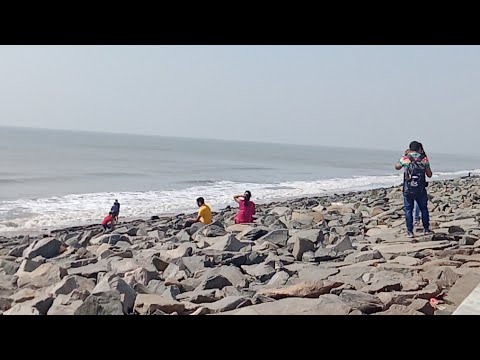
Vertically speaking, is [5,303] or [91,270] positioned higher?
[91,270]

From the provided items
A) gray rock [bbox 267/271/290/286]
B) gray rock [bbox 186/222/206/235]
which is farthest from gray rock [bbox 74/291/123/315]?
Answer: gray rock [bbox 186/222/206/235]

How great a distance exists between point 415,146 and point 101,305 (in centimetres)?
539

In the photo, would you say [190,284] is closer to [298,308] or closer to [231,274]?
→ [231,274]

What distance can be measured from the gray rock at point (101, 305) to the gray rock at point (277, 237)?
370 cm

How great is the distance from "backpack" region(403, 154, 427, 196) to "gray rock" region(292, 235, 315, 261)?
5.99ft

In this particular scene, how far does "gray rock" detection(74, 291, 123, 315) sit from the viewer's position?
387cm

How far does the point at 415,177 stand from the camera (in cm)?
729

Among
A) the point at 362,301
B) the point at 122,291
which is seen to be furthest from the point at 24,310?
the point at 362,301

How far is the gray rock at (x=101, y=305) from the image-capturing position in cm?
387

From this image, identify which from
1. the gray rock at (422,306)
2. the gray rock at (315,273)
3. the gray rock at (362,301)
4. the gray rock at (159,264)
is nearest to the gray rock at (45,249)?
the gray rock at (159,264)

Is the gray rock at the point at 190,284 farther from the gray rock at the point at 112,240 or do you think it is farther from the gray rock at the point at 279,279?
the gray rock at the point at 112,240

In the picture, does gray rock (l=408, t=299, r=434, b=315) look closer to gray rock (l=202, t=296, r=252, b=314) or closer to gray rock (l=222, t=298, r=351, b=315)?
gray rock (l=222, t=298, r=351, b=315)
